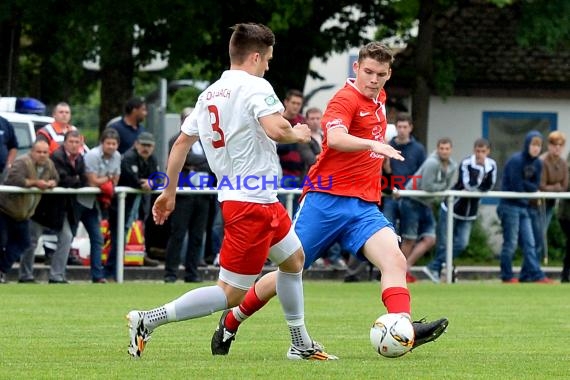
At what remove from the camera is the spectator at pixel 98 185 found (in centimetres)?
1884

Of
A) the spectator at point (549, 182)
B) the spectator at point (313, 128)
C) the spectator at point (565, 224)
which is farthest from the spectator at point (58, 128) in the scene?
the spectator at point (565, 224)

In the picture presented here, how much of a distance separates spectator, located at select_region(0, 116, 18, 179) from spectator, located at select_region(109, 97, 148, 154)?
1.28m

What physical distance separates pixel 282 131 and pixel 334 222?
5.02ft

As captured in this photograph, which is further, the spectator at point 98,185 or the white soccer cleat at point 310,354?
the spectator at point 98,185

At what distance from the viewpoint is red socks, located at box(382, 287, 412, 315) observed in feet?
32.1

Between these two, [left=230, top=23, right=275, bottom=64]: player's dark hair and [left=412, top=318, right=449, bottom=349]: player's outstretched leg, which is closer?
[left=230, top=23, right=275, bottom=64]: player's dark hair

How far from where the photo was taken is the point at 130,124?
20328 millimetres

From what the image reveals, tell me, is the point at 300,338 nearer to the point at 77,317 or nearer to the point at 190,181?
the point at 77,317

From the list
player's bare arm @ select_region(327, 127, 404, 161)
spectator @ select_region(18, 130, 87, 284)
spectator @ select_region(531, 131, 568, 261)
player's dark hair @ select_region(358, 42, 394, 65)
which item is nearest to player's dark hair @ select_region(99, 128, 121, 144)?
spectator @ select_region(18, 130, 87, 284)

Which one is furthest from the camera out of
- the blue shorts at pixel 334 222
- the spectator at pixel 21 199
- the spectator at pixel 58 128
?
the spectator at pixel 58 128

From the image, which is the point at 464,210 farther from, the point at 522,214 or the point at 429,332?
the point at 429,332

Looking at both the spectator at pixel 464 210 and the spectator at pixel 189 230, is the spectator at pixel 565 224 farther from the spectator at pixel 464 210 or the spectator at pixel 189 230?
the spectator at pixel 189 230

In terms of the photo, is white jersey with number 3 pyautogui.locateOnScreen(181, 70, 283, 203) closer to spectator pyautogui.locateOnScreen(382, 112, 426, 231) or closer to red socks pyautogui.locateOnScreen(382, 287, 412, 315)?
red socks pyautogui.locateOnScreen(382, 287, 412, 315)

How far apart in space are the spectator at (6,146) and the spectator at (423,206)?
16.5 ft
